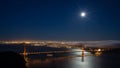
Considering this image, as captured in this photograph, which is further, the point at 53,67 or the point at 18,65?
the point at 53,67

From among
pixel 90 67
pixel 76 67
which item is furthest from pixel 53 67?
pixel 90 67

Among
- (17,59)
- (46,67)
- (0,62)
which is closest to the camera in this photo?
(0,62)

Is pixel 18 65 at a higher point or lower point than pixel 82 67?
higher

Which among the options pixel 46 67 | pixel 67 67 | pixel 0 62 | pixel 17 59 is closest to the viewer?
pixel 0 62

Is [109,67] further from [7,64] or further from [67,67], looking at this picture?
[7,64]

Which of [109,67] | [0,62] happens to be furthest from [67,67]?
[0,62]

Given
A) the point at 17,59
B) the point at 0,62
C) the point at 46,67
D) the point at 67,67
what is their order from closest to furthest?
1. the point at 0,62
2. the point at 17,59
3. the point at 46,67
4. the point at 67,67

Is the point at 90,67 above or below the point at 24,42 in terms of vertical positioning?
below

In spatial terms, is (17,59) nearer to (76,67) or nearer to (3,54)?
(3,54)

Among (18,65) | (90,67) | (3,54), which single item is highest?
(3,54)
